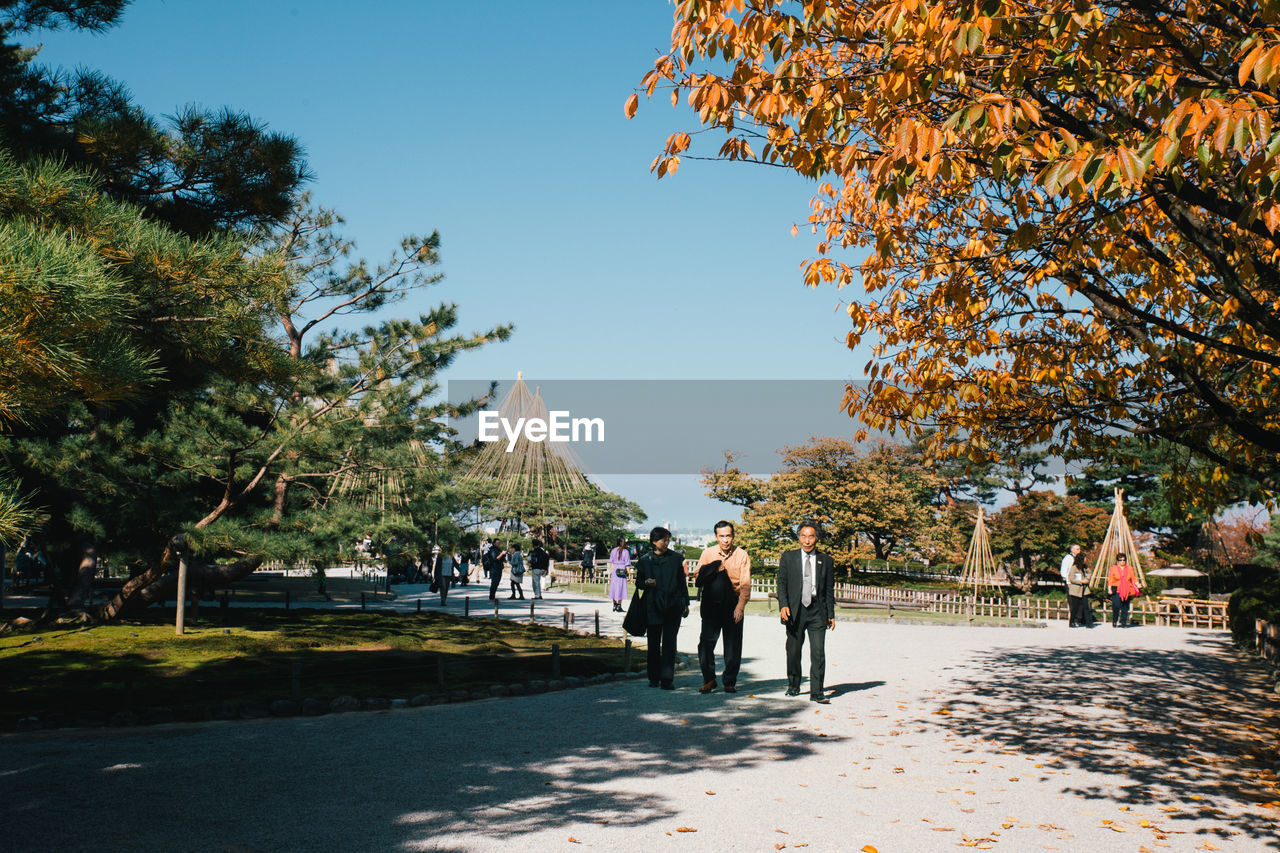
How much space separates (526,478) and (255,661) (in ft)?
112

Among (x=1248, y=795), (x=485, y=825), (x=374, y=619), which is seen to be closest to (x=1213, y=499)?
(x=1248, y=795)

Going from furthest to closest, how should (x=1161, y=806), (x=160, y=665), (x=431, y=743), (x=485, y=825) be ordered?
(x=160, y=665), (x=431, y=743), (x=1161, y=806), (x=485, y=825)

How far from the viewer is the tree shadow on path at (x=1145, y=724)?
5.89 m

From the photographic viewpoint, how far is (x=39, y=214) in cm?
632

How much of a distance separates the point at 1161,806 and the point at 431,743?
5.37m

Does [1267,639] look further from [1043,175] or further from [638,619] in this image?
[1043,175]

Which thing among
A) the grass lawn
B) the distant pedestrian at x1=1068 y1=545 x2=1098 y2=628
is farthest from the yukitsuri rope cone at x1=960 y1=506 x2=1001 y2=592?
the grass lawn

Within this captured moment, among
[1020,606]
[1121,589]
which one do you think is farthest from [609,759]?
[1020,606]

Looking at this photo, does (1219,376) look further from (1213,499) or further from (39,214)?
(39,214)

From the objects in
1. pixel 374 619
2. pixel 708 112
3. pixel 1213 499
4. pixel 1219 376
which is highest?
pixel 708 112

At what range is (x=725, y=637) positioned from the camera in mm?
9844

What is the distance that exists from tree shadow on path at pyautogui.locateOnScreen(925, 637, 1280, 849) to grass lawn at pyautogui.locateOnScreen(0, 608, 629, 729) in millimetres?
5047

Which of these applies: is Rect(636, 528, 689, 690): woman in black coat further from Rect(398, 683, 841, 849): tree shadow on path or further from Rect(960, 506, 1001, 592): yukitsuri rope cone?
Rect(960, 506, 1001, 592): yukitsuri rope cone

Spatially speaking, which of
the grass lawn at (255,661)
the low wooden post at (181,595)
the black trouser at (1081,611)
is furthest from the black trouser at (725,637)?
the black trouser at (1081,611)
